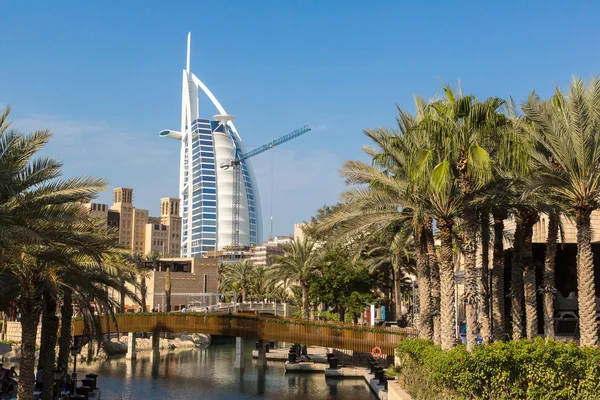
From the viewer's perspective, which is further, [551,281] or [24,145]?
[551,281]

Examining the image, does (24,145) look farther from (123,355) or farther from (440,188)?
(123,355)

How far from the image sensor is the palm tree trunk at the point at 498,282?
2577 cm

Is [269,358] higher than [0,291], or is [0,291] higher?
[0,291]

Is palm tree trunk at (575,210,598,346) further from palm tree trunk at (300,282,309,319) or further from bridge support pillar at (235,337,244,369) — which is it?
palm tree trunk at (300,282,309,319)

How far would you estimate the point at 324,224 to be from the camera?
25266 millimetres

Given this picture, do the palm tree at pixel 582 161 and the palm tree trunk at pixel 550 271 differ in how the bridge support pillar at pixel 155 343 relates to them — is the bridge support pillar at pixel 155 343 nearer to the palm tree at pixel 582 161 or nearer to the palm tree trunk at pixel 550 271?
the palm tree trunk at pixel 550 271

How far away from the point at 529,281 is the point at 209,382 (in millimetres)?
22607

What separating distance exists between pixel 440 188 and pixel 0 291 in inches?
493

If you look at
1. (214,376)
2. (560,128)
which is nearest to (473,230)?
(560,128)

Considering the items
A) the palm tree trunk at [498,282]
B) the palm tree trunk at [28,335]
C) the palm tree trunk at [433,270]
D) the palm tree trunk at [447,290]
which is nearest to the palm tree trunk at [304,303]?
the palm tree trunk at [433,270]

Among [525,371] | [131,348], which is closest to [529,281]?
[525,371]

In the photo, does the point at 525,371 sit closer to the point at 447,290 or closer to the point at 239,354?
the point at 447,290

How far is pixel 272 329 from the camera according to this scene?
44.5 meters

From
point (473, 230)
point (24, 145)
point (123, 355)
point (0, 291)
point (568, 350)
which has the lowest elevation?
point (123, 355)
